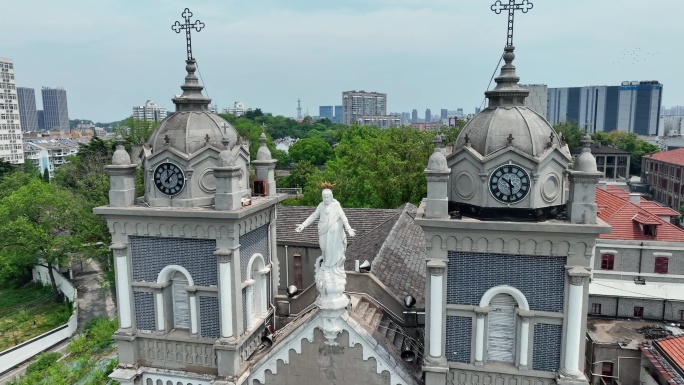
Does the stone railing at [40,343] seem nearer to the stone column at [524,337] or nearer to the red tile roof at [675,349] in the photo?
the stone column at [524,337]

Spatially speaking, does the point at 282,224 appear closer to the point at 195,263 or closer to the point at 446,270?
the point at 195,263

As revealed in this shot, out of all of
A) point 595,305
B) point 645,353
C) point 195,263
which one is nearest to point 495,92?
point 195,263

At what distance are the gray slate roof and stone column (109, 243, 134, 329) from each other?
833 centimetres

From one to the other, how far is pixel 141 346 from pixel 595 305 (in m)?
27.7

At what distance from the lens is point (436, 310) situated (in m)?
12.9

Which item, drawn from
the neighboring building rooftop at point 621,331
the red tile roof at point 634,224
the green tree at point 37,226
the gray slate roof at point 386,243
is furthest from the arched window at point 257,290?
the green tree at point 37,226

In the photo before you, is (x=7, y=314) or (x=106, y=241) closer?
(x=106, y=241)

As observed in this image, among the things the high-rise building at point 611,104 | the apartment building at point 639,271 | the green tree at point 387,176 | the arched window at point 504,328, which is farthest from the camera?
the high-rise building at point 611,104

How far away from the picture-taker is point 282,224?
98.4 feet

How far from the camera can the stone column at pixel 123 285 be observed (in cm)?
1477

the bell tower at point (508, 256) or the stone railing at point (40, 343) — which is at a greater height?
the bell tower at point (508, 256)

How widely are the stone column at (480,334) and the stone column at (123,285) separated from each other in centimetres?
1020

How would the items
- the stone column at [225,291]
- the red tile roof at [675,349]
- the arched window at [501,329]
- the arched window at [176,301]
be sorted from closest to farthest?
the arched window at [501,329] < the stone column at [225,291] < the arched window at [176,301] < the red tile roof at [675,349]

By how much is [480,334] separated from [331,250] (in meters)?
4.49
